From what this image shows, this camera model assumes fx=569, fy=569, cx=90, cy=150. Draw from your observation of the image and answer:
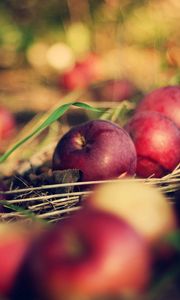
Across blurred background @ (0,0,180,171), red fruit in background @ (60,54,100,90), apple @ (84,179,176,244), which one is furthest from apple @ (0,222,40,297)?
red fruit in background @ (60,54,100,90)

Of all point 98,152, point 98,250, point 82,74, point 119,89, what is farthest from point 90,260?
point 82,74

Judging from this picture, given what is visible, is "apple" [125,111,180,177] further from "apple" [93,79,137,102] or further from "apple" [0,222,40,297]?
"apple" [93,79,137,102]

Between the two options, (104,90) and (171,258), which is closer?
(171,258)

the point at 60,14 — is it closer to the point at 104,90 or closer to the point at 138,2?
the point at 138,2

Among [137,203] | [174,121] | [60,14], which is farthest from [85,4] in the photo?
[137,203]

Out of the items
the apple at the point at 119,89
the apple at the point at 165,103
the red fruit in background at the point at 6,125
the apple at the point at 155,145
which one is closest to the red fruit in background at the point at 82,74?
the apple at the point at 119,89

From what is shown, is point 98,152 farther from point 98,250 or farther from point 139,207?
point 98,250

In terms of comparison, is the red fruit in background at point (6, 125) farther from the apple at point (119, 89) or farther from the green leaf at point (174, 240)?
the green leaf at point (174, 240)
